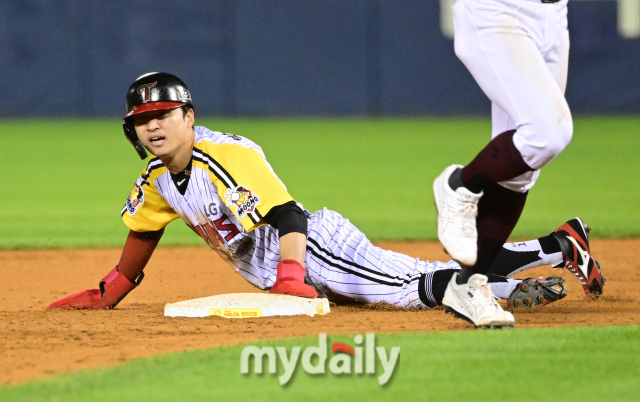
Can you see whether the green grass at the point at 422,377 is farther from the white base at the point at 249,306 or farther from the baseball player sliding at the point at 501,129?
the white base at the point at 249,306

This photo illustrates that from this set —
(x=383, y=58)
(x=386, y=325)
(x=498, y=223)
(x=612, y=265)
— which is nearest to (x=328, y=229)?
(x=386, y=325)

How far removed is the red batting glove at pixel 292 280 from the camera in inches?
139

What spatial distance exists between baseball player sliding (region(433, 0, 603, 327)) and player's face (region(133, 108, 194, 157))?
1.15 m

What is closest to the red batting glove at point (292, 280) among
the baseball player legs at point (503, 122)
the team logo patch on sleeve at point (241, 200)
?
the team logo patch on sleeve at point (241, 200)

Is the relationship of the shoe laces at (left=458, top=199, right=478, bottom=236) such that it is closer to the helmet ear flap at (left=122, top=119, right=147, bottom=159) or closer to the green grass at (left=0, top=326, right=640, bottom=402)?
the green grass at (left=0, top=326, right=640, bottom=402)

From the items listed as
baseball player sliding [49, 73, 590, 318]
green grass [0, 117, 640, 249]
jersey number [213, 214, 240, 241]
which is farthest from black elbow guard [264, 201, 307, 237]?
green grass [0, 117, 640, 249]

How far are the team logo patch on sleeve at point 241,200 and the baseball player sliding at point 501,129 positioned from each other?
86cm

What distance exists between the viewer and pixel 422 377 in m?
2.54

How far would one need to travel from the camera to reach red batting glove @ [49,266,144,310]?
397 centimetres

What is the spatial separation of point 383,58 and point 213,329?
46.5ft

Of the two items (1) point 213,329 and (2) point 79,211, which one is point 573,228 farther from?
(2) point 79,211

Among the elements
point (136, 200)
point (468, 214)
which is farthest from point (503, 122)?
point (136, 200)

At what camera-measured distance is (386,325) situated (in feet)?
10.9

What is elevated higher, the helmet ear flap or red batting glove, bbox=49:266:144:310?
the helmet ear flap
